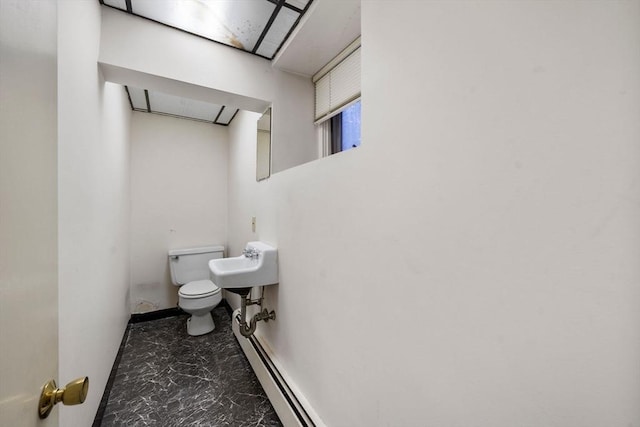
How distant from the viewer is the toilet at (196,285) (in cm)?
221

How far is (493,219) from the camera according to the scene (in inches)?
21.1

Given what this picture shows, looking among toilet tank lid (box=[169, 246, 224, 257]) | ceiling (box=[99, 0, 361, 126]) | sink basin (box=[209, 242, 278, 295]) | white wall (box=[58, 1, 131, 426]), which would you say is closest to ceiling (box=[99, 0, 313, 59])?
ceiling (box=[99, 0, 361, 126])

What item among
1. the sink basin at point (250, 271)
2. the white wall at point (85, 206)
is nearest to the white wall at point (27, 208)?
the white wall at point (85, 206)

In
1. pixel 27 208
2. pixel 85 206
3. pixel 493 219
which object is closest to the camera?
pixel 27 208

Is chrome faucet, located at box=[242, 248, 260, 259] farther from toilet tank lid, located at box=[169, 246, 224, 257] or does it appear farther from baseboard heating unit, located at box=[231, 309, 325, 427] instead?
toilet tank lid, located at box=[169, 246, 224, 257]

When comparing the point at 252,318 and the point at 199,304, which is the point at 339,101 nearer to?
the point at 252,318

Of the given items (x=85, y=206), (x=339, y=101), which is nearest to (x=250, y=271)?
(x=85, y=206)

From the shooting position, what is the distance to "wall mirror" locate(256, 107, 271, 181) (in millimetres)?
1796

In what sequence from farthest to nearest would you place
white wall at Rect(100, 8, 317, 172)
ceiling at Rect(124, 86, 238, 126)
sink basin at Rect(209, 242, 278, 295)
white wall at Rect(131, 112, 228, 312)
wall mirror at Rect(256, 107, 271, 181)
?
white wall at Rect(131, 112, 228, 312)
ceiling at Rect(124, 86, 238, 126)
wall mirror at Rect(256, 107, 271, 181)
sink basin at Rect(209, 242, 278, 295)
white wall at Rect(100, 8, 317, 172)

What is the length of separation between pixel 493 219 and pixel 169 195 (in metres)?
2.97

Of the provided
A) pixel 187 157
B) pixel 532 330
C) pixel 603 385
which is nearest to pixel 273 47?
pixel 187 157

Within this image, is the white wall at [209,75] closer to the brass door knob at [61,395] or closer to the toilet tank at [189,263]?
the brass door knob at [61,395]

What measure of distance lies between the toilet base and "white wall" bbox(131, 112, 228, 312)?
1.82 ft

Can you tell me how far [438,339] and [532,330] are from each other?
0.75ft
